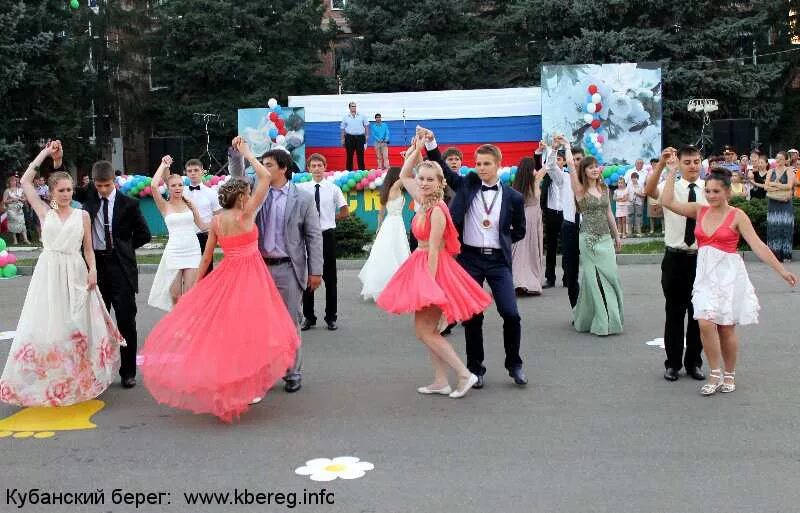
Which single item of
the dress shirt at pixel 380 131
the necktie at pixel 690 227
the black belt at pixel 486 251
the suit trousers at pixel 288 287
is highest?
the dress shirt at pixel 380 131

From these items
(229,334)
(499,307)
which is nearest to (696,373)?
(499,307)

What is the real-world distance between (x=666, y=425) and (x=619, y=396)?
2.79 ft

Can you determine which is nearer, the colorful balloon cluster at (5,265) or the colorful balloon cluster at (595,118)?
the colorful balloon cluster at (5,265)

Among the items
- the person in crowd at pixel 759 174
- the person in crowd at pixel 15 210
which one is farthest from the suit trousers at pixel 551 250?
the person in crowd at pixel 15 210

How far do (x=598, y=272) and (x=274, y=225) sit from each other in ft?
13.2

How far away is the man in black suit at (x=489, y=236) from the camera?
293 inches

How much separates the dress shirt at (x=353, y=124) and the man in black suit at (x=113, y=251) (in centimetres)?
1818

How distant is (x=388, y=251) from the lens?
477 inches

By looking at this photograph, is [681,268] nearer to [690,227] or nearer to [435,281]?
[690,227]

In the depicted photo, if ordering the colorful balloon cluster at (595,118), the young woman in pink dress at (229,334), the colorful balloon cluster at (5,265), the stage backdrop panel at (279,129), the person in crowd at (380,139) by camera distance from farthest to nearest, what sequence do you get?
the stage backdrop panel at (279,129)
the colorful balloon cluster at (595,118)
the person in crowd at (380,139)
the colorful balloon cluster at (5,265)
the young woman in pink dress at (229,334)

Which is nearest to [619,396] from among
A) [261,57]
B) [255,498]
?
[255,498]

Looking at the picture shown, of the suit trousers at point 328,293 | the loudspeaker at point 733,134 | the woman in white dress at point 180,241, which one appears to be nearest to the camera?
the woman in white dress at point 180,241

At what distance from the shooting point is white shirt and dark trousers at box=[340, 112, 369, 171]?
1015 inches

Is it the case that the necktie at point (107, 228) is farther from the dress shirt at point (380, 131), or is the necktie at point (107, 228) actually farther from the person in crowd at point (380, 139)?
the dress shirt at point (380, 131)
